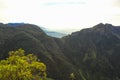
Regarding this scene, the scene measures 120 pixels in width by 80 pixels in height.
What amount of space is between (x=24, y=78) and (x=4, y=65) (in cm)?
484

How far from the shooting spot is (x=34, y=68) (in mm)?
60594

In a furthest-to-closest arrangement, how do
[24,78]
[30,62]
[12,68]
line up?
1. [30,62]
2. [24,78]
3. [12,68]

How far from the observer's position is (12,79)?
185 feet

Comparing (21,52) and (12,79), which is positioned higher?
(21,52)

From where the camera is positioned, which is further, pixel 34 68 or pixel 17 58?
pixel 34 68

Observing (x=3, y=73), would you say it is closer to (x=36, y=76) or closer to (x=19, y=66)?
(x=19, y=66)

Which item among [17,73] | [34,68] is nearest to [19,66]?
[17,73]

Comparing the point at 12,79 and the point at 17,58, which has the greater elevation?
the point at 17,58

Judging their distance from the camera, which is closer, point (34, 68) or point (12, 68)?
point (12, 68)

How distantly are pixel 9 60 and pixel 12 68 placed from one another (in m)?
3.33

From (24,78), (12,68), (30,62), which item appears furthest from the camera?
(30,62)

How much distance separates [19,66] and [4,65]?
3.04 metres

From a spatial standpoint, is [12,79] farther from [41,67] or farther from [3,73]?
[41,67]

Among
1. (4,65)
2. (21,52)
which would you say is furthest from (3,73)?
(21,52)
